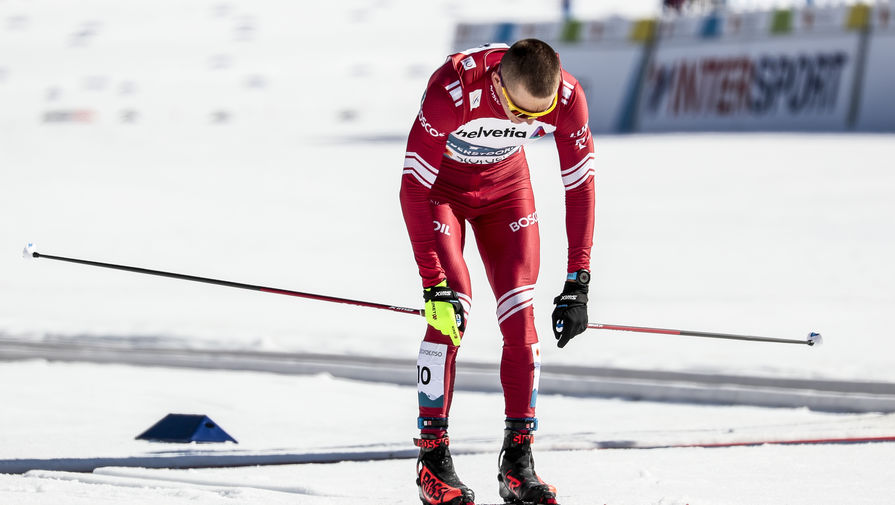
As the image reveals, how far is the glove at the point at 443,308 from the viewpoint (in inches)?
157

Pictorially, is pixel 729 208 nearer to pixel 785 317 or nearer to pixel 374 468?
pixel 785 317

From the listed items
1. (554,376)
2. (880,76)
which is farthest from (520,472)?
(880,76)

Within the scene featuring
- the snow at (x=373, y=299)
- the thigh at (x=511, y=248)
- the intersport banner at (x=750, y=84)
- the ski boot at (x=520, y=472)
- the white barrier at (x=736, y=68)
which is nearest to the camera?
the ski boot at (x=520, y=472)

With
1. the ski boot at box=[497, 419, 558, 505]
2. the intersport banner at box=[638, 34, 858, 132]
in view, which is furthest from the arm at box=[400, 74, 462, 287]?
the intersport banner at box=[638, 34, 858, 132]

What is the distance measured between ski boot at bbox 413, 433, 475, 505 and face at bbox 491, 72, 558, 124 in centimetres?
110

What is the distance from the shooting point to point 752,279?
9820 mm

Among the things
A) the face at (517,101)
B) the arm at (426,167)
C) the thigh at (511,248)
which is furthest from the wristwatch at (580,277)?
the face at (517,101)

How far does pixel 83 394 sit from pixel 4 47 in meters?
29.5

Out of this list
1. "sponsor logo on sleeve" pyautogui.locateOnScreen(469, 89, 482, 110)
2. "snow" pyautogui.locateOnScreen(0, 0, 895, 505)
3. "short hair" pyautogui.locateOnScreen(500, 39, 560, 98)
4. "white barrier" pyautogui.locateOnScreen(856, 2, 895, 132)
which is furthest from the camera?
"white barrier" pyautogui.locateOnScreen(856, 2, 895, 132)

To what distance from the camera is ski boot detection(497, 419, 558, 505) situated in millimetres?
3939

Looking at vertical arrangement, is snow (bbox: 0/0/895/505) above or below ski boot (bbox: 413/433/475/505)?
below

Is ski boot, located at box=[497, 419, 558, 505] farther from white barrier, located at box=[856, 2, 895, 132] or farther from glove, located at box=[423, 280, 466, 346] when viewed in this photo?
white barrier, located at box=[856, 2, 895, 132]

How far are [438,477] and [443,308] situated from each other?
1.81ft

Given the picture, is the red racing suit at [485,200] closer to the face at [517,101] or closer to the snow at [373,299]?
the face at [517,101]
